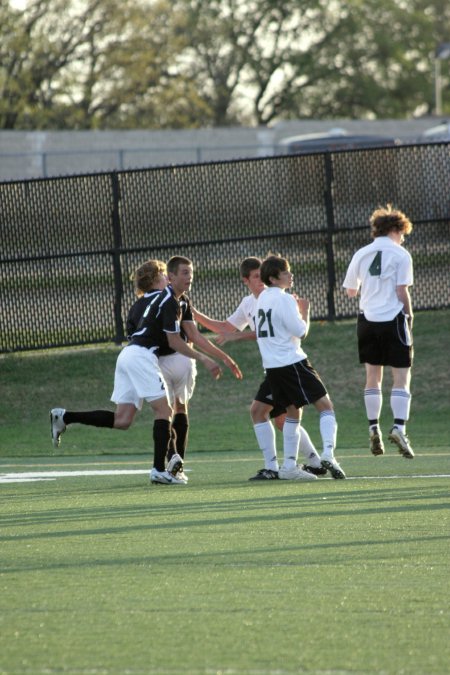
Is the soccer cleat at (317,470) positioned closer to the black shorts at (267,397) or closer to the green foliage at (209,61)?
the black shorts at (267,397)

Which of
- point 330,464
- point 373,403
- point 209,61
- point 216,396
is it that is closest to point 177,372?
point 330,464

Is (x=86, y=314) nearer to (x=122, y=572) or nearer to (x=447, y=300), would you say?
(x=447, y=300)

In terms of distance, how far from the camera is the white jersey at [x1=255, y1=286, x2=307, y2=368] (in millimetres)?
9898

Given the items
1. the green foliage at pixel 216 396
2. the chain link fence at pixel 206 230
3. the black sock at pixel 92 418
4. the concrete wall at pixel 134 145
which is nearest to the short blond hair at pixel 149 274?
the black sock at pixel 92 418

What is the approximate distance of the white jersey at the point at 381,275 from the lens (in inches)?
435

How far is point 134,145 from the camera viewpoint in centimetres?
4300

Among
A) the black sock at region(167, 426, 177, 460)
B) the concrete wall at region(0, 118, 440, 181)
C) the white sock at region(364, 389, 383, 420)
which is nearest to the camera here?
the black sock at region(167, 426, 177, 460)

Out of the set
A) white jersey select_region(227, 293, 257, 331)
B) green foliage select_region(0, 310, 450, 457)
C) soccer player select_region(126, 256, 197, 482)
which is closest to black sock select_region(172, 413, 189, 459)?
soccer player select_region(126, 256, 197, 482)

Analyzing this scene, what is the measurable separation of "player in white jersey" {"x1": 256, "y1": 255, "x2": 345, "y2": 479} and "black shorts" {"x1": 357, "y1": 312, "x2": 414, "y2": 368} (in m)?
1.19

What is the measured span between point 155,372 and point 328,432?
1.33 m

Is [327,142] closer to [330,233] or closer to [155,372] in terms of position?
[330,233]

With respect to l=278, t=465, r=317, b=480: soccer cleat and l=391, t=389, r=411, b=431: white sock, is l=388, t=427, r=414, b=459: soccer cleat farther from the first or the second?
l=278, t=465, r=317, b=480: soccer cleat

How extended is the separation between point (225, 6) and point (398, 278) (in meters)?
54.0

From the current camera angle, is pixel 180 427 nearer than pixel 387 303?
Yes
